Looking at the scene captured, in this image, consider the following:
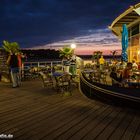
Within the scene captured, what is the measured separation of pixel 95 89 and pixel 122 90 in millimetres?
1456

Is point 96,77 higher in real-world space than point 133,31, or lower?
lower

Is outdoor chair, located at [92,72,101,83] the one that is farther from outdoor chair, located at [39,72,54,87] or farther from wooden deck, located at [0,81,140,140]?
wooden deck, located at [0,81,140,140]

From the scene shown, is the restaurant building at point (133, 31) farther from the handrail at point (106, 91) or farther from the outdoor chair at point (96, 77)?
the handrail at point (106, 91)

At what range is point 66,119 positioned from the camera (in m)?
5.67

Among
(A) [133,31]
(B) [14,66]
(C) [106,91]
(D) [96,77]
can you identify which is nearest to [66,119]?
(C) [106,91]

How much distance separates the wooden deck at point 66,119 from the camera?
4598mm

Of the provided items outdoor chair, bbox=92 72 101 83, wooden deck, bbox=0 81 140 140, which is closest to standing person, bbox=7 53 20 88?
wooden deck, bbox=0 81 140 140

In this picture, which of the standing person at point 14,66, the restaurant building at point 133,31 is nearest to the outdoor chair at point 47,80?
the standing person at point 14,66

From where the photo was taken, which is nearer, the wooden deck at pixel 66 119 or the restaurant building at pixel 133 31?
the wooden deck at pixel 66 119

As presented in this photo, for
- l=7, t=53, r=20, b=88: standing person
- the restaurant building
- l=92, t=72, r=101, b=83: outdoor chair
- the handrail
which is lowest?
the handrail

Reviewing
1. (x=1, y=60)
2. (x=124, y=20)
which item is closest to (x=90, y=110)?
(x=1, y=60)

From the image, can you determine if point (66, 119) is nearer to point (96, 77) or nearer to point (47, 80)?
point (47, 80)

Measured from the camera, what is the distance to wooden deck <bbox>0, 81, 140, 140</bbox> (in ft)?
15.1

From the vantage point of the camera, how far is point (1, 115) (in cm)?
607
